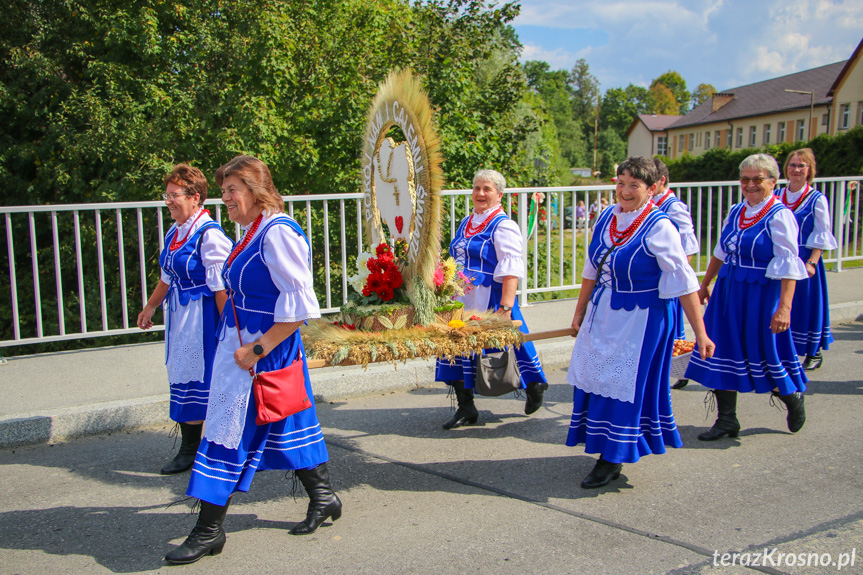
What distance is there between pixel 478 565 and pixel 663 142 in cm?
9387

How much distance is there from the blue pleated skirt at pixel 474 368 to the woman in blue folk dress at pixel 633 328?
2.96 feet

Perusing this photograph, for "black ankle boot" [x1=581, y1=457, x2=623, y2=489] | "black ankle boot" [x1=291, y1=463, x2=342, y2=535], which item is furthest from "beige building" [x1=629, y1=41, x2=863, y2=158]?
"black ankle boot" [x1=291, y1=463, x2=342, y2=535]

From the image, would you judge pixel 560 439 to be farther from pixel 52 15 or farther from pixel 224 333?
pixel 52 15

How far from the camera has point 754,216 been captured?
16.3ft

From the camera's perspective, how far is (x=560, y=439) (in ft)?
16.3

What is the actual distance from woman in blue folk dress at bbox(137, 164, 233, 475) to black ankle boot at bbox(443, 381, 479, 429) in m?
1.86

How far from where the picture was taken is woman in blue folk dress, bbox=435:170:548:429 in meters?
4.70

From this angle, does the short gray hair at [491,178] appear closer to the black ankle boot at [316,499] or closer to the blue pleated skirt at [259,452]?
the blue pleated skirt at [259,452]

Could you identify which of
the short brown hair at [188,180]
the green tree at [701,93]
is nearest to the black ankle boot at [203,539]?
the short brown hair at [188,180]

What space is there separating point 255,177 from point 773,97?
6559 cm

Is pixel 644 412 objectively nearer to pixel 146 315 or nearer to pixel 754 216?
pixel 754 216

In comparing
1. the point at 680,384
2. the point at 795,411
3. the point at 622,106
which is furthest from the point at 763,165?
the point at 622,106

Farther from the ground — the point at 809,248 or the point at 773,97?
the point at 773,97

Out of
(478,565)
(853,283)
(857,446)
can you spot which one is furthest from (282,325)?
(853,283)
